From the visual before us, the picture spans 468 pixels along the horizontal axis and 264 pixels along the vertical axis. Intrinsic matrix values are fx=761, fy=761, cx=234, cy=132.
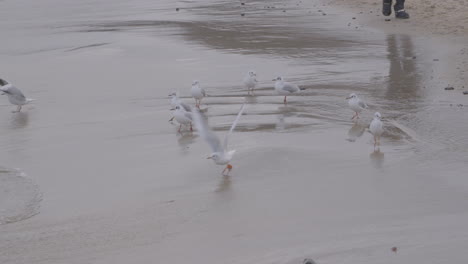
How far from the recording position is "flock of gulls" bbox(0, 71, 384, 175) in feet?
26.2

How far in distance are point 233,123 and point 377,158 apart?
184 centimetres

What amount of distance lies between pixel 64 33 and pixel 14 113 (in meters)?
8.27

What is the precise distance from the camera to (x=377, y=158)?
8.13m

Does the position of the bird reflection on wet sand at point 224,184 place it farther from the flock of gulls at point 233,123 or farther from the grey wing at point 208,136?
the grey wing at point 208,136

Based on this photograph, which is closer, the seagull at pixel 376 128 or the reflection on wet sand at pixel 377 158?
the reflection on wet sand at pixel 377 158

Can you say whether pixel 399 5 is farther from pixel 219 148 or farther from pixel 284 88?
pixel 219 148

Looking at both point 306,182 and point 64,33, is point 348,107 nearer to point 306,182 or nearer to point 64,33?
point 306,182

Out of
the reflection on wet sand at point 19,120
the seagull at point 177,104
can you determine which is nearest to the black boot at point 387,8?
the seagull at point 177,104

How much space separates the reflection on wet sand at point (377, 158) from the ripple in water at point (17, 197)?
343 cm

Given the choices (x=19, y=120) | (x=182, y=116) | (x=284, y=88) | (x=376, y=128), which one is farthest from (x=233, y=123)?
(x=19, y=120)

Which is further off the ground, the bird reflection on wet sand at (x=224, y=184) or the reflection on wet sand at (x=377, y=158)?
the reflection on wet sand at (x=377, y=158)

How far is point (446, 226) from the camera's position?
6125 millimetres

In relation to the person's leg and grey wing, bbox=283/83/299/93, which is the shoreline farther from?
grey wing, bbox=283/83/299/93

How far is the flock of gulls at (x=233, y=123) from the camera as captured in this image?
796 cm
